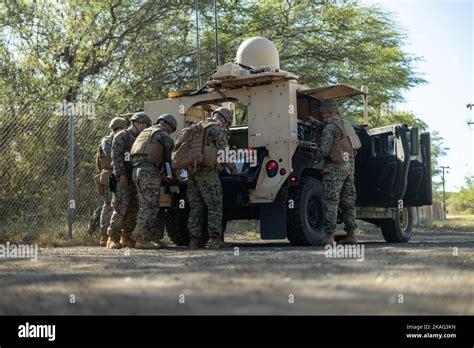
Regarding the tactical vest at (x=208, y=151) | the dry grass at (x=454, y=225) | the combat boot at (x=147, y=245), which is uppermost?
the tactical vest at (x=208, y=151)

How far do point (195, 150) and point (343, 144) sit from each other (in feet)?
6.68

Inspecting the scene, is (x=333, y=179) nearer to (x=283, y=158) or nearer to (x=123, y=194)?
(x=283, y=158)

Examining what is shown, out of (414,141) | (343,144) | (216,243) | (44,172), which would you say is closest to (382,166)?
(414,141)

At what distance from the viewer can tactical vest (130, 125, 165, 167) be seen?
29.9ft

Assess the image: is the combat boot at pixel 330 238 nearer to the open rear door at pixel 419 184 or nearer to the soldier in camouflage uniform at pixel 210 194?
the soldier in camouflage uniform at pixel 210 194

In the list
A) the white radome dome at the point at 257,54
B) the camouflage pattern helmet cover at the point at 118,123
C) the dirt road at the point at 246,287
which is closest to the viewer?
the dirt road at the point at 246,287

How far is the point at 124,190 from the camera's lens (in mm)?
9516

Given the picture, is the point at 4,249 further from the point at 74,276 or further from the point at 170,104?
the point at 74,276

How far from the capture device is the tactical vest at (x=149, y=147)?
9.12m

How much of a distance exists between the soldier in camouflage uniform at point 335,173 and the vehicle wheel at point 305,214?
247 millimetres

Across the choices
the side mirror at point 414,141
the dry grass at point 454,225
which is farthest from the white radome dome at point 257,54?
the dry grass at point 454,225

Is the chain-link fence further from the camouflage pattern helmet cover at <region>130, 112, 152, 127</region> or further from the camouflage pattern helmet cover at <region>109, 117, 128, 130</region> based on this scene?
the camouflage pattern helmet cover at <region>130, 112, 152, 127</region>
